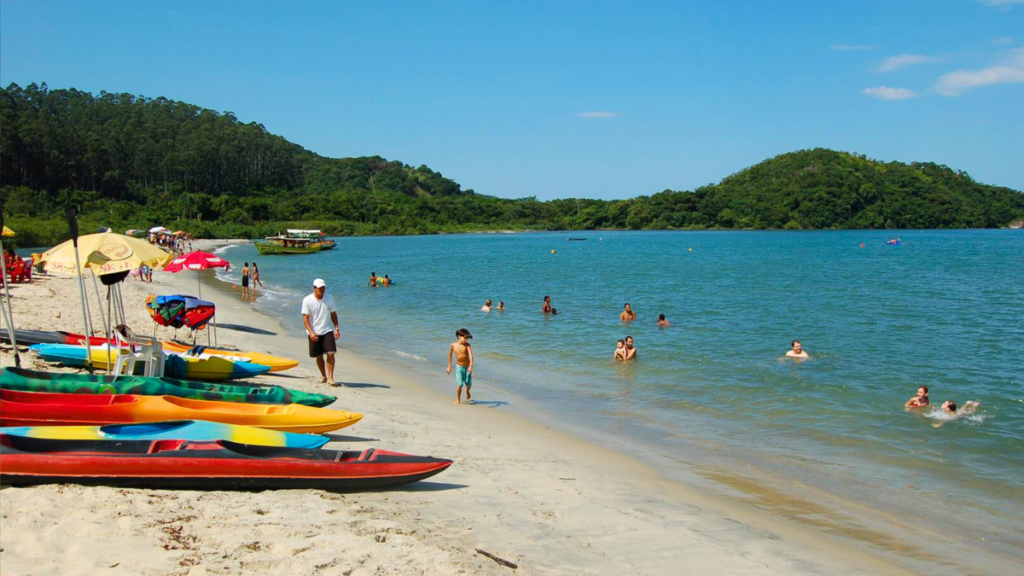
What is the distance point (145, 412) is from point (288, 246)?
61323 mm

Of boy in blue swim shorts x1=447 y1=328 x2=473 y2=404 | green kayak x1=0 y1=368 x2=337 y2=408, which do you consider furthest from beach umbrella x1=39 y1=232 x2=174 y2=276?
boy in blue swim shorts x1=447 y1=328 x2=473 y2=404

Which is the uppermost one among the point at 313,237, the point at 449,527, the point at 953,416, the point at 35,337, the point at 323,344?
the point at 313,237

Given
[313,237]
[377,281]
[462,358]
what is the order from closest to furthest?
[462,358], [377,281], [313,237]

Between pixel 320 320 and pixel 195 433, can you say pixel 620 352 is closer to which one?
pixel 320 320

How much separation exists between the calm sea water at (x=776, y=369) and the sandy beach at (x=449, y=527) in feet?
5.25

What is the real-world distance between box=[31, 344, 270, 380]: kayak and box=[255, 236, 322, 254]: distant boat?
5511 cm

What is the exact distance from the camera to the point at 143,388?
8.73m

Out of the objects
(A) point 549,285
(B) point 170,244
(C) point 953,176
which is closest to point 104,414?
(A) point 549,285

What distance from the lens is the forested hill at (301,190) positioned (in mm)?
90688

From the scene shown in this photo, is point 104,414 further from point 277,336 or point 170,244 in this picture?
point 170,244

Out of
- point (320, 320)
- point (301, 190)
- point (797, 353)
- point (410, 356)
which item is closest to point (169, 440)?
point (320, 320)

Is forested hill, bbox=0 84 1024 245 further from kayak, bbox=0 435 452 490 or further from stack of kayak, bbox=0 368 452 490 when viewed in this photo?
kayak, bbox=0 435 452 490

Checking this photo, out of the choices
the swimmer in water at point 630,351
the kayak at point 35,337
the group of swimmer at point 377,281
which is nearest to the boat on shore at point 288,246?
the group of swimmer at point 377,281

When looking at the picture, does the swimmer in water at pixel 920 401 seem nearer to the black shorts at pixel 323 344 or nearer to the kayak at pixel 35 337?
Answer: the black shorts at pixel 323 344
